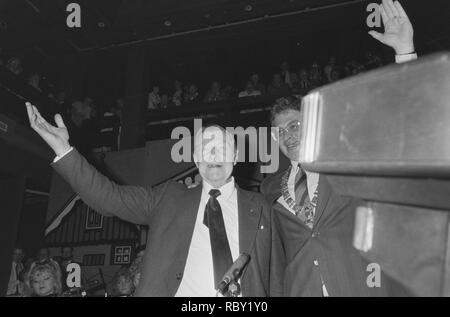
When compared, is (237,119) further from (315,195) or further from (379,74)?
(379,74)

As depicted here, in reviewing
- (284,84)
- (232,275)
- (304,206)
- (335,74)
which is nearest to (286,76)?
(284,84)

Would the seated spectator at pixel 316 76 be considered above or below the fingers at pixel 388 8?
above

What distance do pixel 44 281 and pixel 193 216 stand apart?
342 cm

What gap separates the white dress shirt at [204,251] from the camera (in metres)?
1.42

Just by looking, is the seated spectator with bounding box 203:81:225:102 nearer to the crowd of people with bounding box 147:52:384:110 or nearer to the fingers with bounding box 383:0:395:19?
the crowd of people with bounding box 147:52:384:110

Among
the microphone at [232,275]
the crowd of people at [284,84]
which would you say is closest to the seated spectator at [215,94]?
the crowd of people at [284,84]

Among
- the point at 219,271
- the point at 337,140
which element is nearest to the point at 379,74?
the point at 337,140

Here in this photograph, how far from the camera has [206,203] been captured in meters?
1.63

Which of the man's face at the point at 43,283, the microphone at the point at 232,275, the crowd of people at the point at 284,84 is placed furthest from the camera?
the crowd of people at the point at 284,84

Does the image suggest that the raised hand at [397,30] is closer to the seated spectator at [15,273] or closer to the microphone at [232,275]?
the microphone at [232,275]

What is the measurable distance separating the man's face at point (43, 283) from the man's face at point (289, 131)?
11.1 feet

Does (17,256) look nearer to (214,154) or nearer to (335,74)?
(335,74)

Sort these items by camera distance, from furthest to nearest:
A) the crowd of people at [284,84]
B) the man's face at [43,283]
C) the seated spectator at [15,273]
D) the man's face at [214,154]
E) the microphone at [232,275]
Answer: the crowd of people at [284,84], the seated spectator at [15,273], the man's face at [43,283], the man's face at [214,154], the microphone at [232,275]

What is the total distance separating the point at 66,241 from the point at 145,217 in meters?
4.90
